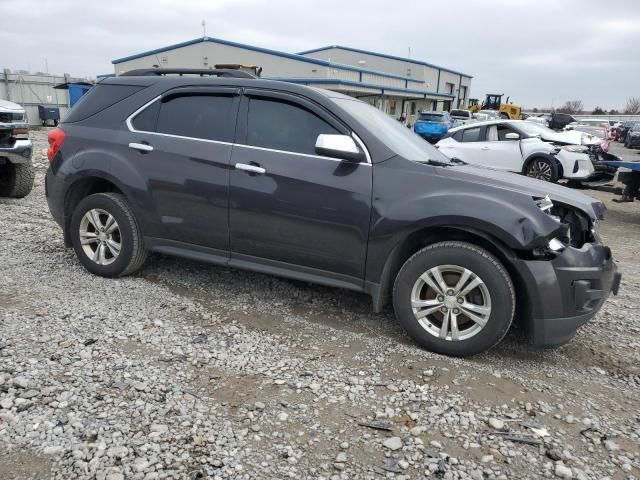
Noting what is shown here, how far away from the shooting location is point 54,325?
3582 millimetres

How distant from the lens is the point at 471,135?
40.9 ft

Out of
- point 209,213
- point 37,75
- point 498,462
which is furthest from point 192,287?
point 37,75

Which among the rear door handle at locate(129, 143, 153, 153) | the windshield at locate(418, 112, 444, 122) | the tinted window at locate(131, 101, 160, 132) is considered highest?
the windshield at locate(418, 112, 444, 122)

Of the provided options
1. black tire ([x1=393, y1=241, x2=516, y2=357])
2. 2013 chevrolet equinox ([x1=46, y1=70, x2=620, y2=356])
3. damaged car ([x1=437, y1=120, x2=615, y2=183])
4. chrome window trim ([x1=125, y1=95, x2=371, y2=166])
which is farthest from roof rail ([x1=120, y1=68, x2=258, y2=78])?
damaged car ([x1=437, y1=120, x2=615, y2=183])

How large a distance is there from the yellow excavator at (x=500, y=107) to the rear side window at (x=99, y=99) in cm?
3810

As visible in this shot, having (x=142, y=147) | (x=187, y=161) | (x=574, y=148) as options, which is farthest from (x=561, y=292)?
(x=574, y=148)

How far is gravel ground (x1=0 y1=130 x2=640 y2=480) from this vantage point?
2.37m

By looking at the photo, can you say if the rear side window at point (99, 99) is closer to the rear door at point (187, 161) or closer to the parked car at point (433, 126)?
the rear door at point (187, 161)

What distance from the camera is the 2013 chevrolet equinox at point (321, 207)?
10.5 feet

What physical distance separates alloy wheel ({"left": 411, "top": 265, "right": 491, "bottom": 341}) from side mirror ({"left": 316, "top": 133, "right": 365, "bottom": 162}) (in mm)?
956

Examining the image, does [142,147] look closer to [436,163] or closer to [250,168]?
[250,168]

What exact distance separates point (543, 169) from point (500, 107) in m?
35.3

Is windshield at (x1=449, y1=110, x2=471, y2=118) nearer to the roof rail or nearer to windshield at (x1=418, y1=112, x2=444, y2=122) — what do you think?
windshield at (x1=418, y1=112, x2=444, y2=122)

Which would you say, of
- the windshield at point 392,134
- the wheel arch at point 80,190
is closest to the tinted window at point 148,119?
the wheel arch at point 80,190
